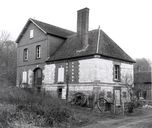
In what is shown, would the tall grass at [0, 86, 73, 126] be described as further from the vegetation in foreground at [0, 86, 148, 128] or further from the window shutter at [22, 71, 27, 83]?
the window shutter at [22, 71, 27, 83]

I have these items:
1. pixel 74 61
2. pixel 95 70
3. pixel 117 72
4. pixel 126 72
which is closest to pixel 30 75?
pixel 74 61

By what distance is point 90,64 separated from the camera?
23172 millimetres

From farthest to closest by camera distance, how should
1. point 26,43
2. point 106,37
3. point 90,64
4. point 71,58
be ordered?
point 26,43 → point 106,37 → point 71,58 → point 90,64

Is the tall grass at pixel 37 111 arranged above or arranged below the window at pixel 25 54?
below

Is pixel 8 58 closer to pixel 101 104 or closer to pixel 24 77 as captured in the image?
pixel 24 77

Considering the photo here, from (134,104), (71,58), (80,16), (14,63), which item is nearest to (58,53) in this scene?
(71,58)

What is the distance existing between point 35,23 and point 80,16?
22.1 ft

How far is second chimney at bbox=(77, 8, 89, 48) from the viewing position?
2508cm

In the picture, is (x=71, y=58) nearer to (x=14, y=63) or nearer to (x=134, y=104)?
(x=134, y=104)

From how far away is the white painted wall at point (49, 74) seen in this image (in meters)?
27.3

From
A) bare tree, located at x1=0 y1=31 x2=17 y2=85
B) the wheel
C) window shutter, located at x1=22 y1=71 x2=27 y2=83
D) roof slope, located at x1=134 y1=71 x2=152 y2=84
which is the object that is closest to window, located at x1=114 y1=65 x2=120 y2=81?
the wheel

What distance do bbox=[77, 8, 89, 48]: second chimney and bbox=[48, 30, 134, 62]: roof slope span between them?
637 mm

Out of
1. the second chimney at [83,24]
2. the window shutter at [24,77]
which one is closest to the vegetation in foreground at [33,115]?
the second chimney at [83,24]

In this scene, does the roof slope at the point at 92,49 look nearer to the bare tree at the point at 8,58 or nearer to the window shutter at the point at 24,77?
the window shutter at the point at 24,77
